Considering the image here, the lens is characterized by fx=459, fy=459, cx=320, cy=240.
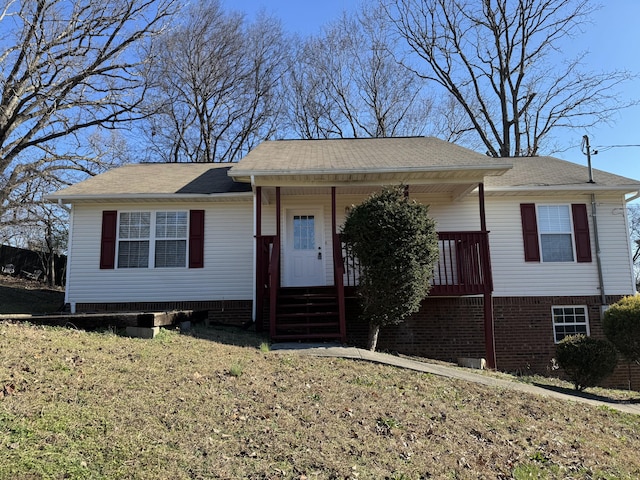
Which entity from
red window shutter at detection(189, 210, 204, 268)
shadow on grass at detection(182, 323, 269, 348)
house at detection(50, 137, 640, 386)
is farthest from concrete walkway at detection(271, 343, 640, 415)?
red window shutter at detection(189, 210, 204, 268)

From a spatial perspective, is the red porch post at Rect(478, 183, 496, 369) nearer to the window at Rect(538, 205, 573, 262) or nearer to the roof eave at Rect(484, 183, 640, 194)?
the roof eave at Rect(484, 183, 640, 194)

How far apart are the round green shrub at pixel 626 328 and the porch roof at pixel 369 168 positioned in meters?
3.32

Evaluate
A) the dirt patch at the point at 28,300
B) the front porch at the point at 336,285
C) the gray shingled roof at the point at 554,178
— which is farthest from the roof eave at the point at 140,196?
the gray shingled roof at the point at 554,178

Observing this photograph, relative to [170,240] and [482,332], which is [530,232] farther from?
[170,240]

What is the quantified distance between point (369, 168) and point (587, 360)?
17.4 ft

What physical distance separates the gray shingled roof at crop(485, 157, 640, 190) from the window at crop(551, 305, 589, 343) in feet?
9.58

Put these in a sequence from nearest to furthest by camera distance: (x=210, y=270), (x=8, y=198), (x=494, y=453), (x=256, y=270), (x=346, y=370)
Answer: (x=494, y=453), (x=346, y=370), (x=256, y=270), (x=210, y=270), (x=8, y=198)

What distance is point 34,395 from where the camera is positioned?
12.0 feet

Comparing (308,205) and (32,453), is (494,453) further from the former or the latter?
(308,205)

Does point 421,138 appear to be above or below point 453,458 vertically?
above

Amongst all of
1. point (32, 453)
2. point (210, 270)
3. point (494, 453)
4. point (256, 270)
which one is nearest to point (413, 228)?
point (256, 270)

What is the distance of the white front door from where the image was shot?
35.9 ft

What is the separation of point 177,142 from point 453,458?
77.6 feet

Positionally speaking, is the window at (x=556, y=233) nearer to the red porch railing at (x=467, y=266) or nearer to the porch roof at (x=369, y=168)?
the porch roof at (x=369, y=168)
